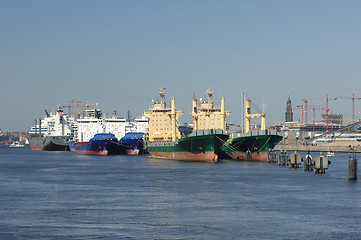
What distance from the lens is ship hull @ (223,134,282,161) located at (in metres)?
96.3

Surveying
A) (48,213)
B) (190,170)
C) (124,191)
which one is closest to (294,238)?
(48,213)

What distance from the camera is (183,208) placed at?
1639 inches

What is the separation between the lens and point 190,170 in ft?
251

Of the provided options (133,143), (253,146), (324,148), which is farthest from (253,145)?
(324,148)

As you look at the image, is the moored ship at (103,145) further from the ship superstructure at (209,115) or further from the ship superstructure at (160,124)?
the ship superstructure at (209,115)

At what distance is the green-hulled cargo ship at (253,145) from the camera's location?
9575cm

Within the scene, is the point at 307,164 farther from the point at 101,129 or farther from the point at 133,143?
the point at 101,129

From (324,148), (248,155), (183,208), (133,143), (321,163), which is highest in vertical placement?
(133,143)

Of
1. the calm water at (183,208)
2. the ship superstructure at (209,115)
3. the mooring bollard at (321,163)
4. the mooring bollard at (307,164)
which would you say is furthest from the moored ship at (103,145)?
the mooring bollard at (321,163)

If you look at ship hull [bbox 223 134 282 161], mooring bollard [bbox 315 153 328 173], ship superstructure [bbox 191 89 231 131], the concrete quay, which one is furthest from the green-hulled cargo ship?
the concrete quay

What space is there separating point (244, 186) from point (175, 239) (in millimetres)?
25199

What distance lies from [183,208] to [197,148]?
5333 cm

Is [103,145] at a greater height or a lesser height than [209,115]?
lesser

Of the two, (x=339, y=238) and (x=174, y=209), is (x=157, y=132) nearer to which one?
(x=174, y=209)
